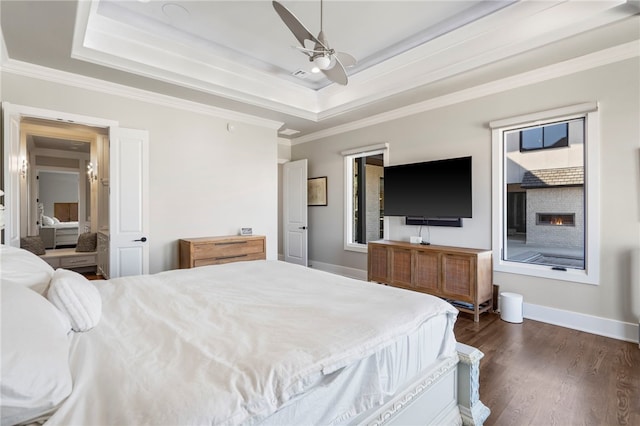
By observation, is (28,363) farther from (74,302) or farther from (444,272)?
(444,272)

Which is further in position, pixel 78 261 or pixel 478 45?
pixel 78 261

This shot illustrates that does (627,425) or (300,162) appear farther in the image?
(300,162)

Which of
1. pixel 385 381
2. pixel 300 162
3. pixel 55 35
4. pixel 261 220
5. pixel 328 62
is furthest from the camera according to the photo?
pixel 300 162

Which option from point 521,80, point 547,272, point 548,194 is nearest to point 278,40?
point 521,80

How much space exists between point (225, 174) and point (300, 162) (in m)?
1.71

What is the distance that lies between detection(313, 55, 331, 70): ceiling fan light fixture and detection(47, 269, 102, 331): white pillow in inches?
83.5

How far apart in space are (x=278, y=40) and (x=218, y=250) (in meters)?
2.68

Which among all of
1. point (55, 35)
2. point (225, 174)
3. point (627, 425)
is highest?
point (55, 35)

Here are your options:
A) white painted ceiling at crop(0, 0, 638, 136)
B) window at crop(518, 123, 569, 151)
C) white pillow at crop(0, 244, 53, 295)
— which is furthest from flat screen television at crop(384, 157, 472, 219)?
white pillow at crop(0, 244, 53, 295)

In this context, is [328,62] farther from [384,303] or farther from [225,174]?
[225,174]

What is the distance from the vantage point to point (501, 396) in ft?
6.78

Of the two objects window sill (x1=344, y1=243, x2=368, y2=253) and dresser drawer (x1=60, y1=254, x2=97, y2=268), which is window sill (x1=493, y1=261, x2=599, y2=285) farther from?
dresser drawer (x1=60, y1=254, x2=97, y2=268)

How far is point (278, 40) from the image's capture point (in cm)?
354

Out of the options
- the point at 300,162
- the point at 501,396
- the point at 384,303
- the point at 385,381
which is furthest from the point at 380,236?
the point at 385,381
